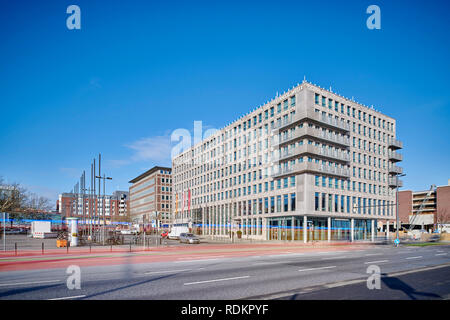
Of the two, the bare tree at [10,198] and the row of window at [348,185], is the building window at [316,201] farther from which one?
the bare tree at [10,198]

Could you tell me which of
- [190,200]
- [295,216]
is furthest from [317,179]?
[190,200]

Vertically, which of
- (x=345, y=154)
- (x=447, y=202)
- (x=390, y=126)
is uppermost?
(x=390, y=126)

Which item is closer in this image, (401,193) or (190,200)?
(190,200)

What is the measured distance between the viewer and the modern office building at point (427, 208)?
388 feet

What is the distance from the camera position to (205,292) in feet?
33.6

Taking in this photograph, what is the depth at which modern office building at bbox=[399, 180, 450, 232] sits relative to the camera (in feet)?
388

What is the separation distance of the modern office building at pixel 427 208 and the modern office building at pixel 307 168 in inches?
2567

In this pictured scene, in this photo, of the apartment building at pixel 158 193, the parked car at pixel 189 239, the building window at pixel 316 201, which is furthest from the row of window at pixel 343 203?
the apartment building at pixel 158 193

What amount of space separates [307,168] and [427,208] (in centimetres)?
10943

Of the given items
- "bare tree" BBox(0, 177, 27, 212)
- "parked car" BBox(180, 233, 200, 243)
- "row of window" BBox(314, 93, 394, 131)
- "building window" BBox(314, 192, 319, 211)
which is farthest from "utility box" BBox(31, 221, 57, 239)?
"row of window" BBox(314, 93, 394, 131)

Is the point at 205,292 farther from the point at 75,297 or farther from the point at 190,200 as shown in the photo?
Answer: the point at 190,200

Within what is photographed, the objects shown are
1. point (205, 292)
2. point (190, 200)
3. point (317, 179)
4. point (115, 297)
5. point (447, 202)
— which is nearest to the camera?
point (115, 297)

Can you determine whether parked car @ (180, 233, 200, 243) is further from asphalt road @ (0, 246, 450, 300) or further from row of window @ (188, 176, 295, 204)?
asphalt road @ (0, 246, 450, 300)
